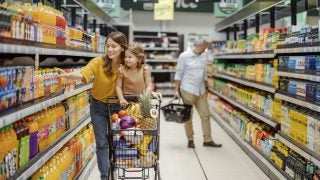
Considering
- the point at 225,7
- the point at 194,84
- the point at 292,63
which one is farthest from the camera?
the point at 225,7

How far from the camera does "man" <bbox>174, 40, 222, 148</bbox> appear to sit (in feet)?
23.4

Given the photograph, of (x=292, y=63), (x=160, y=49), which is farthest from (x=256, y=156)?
(x=160, y=49)

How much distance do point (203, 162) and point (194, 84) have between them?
1.51 m

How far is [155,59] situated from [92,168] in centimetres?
992

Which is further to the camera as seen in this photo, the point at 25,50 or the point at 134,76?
the point at 134,76

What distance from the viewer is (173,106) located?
7.17 metres

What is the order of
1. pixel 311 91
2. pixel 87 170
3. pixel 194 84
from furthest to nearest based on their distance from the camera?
1. pixel 194 84
2. pixel 87 170
3. pixel 311 91

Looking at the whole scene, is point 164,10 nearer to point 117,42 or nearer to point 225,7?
point 225,7

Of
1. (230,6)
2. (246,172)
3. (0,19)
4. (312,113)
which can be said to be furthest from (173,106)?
(230,6)

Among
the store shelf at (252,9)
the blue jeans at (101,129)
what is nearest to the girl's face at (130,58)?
the blue jeans at (101,129)

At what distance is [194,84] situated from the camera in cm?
710

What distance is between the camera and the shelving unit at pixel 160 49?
1530 centimetres

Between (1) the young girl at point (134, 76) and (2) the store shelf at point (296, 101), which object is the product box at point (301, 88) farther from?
(1) the young girl at point (134, 76)

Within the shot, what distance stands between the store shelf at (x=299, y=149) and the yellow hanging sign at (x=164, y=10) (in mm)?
8263
